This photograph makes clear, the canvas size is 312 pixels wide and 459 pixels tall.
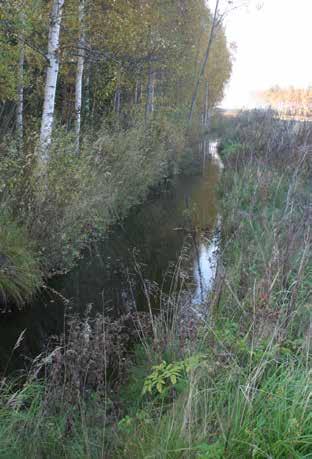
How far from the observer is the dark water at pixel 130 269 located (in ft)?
18.4

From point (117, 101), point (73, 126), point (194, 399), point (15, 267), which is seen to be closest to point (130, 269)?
point (15, 267)

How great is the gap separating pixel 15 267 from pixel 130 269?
2.74 metres

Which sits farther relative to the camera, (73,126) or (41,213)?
(73,126)

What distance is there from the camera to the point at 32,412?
3258 millimetres

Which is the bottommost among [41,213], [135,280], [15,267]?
[135,280]

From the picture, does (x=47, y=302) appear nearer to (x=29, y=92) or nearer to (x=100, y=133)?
(x=100, y=133)

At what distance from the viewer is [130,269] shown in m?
7.96

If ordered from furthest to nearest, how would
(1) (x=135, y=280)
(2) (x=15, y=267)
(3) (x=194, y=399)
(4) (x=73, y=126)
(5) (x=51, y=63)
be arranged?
(4) (x=73, y=126) < (1) (x=135, y=280) < (5) (x=51, y=63) < (2) (x=15, y=267) < (3) (x=194, y=399)

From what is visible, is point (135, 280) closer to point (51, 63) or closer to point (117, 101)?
point (51, 63)

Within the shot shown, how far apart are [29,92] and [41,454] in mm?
12367

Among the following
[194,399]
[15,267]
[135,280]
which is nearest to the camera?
[194,399]

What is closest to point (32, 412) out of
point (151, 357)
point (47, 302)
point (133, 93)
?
point (151, 357)

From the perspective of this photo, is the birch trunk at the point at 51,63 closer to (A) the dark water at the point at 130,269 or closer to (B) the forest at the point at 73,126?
(B) the forest at the point at 73,126

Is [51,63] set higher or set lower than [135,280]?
higher
